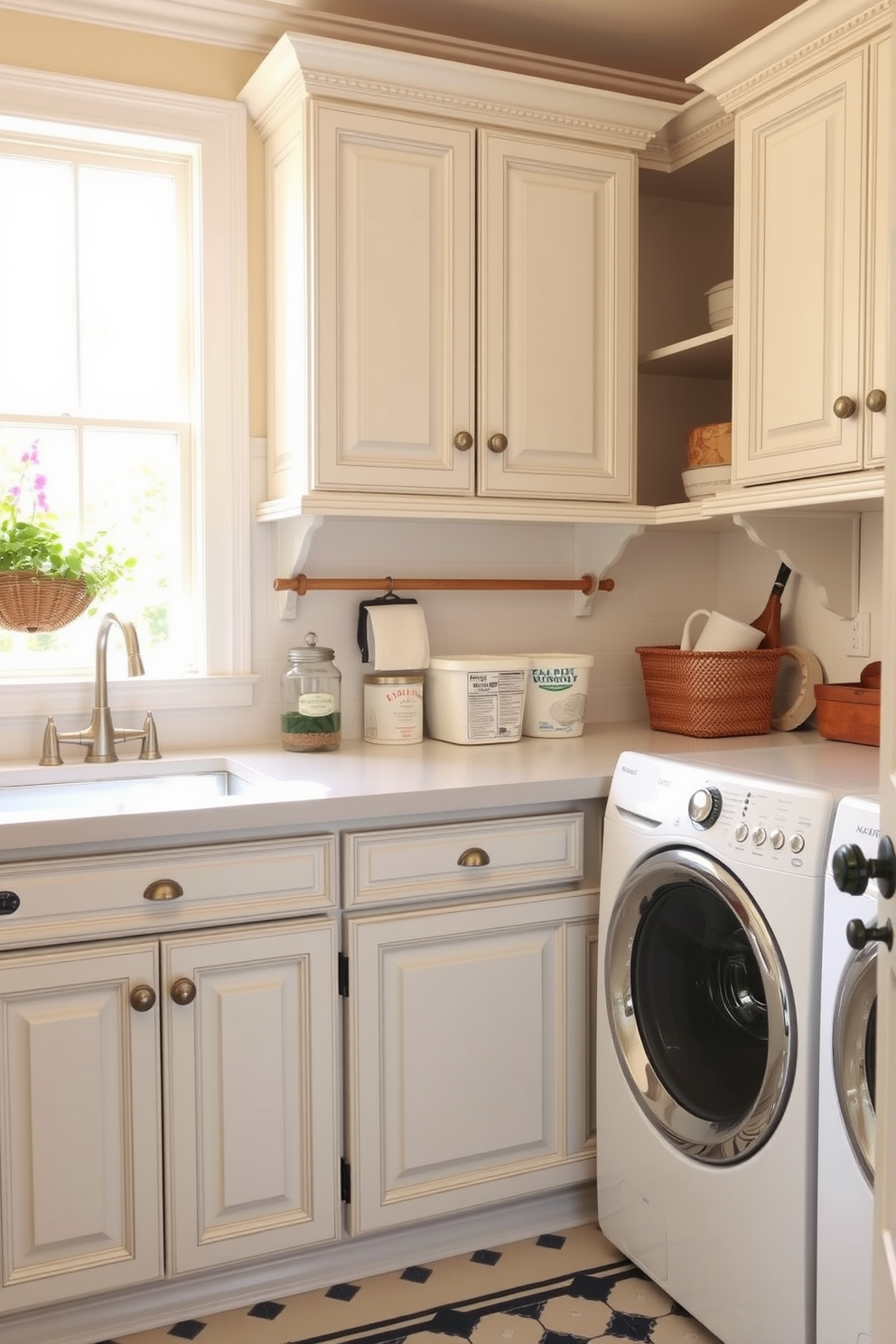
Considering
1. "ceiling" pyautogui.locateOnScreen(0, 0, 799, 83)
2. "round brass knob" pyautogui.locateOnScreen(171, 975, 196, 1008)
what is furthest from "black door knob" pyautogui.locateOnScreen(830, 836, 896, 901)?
"ceiling" pyautogui.locateOnScreen(0, 0, 799, 83)

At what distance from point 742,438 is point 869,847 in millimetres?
1111

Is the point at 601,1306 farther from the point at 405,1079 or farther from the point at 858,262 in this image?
the point at 858,262

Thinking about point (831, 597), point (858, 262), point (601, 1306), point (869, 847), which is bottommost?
point (601, 1306)

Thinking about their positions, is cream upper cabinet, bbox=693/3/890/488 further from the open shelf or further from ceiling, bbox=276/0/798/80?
ceiling, bbox=276/0/798/80

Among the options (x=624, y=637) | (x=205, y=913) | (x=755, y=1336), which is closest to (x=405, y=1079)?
(x=205, y=913)

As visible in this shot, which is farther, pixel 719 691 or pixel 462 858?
pixel 719 691

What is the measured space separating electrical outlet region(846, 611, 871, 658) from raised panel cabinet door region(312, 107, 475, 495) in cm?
93

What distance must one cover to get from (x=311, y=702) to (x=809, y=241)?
135cm

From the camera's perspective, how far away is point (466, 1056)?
2.22m

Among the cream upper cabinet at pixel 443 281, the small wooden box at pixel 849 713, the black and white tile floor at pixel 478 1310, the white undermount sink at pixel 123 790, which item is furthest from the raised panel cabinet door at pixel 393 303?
the black and white tile floor at pixel 478 1310

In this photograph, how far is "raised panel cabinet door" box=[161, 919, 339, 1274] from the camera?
78.4 inches

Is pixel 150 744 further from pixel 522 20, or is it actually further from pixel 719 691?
pixel 522 20

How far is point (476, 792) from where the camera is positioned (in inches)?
85.6

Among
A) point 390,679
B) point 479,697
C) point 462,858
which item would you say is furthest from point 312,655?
point 462,858
